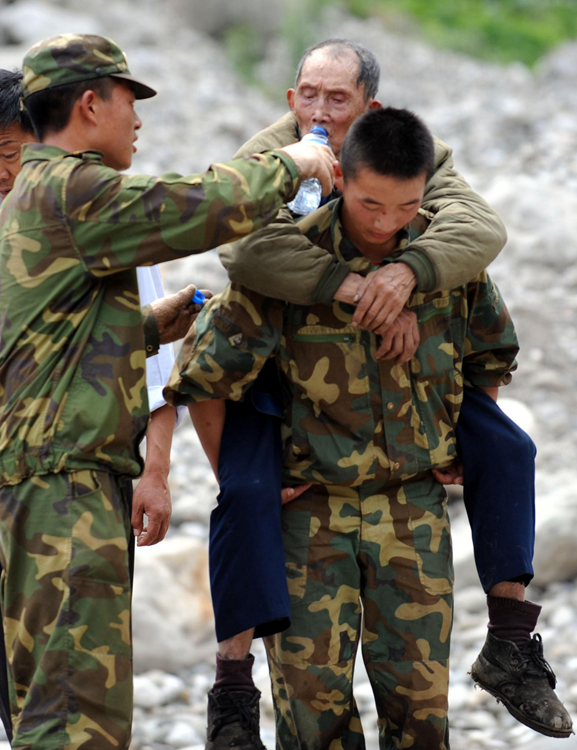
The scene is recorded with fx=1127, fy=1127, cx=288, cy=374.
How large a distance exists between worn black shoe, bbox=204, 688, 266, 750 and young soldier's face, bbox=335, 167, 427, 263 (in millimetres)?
1343

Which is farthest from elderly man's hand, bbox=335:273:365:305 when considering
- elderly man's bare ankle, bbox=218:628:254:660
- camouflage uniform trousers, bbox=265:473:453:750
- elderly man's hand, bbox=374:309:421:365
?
elderly man's bare ankle, bbox=218:628:254:660

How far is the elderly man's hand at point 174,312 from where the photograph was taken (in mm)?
3406

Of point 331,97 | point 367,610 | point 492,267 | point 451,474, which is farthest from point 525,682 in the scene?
point 492,267

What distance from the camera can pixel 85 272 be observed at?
2.76m

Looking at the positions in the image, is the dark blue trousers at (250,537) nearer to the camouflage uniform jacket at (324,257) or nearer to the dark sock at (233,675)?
the dark sock at (233,675)

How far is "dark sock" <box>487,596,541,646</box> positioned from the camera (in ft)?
11.0

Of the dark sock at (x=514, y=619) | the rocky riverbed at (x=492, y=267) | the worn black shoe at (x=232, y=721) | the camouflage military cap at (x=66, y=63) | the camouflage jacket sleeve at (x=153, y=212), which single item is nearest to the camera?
the camouflage jacket sleeve at (x=153, y=212)

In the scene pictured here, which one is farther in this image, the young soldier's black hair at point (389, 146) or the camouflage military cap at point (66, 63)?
the young soldier's black hair at point (389, 146)

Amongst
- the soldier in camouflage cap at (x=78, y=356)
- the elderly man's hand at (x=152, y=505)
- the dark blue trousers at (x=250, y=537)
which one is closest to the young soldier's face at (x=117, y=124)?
the soldier in camouflage cap at (x=78, y=356)

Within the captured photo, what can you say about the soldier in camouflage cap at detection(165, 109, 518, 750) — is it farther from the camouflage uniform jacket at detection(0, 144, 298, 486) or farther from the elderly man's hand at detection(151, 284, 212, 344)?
the camouflage uniform jacket at detection(0, 144, 298, 486)

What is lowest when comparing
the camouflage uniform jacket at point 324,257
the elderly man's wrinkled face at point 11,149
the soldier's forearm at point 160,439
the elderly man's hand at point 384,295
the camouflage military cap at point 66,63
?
the soldier's forearm at point 160,439

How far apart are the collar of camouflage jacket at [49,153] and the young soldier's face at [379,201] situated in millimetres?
694

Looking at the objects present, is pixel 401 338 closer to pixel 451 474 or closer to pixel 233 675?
pixel 451 474

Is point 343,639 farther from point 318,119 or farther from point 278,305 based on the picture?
point 318,119
